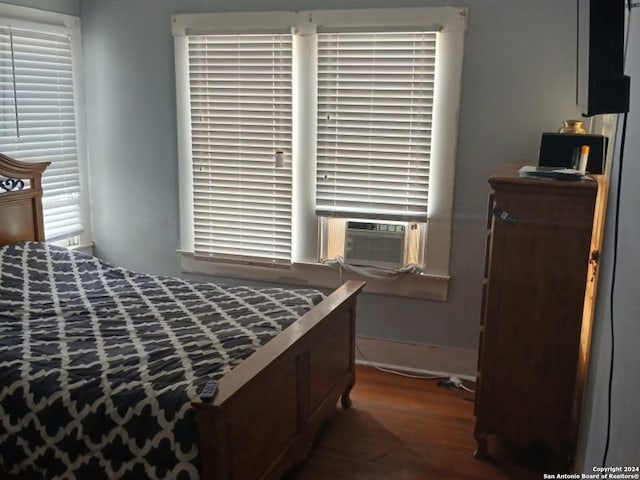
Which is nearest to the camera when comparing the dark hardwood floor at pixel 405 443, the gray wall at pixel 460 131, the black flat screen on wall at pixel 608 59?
the black flat screen on wall at pixel 608 59

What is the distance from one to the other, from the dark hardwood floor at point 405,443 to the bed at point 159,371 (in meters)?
0.14

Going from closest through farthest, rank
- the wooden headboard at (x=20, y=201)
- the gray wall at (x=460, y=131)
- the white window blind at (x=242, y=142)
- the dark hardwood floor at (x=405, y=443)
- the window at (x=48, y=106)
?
the dark hardwood floor at (x=405, y=443), the gray wall at (x=460, y=131), the wooden headboard at (x=20, y=201), the window at (x=48, y=106), the white window blind at (x=242, y=142)

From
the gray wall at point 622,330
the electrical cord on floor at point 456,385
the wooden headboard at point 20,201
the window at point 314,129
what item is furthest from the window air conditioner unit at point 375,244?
the wooden headboard at point 20,201

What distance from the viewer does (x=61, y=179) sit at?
425 cm

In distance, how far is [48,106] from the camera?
4066 mm

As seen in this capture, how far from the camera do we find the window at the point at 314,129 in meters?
3.62

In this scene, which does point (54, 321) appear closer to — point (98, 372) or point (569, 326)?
point (98, 372)

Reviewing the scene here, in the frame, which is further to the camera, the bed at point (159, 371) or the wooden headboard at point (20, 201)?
the wooden headboard at point (20, 201)

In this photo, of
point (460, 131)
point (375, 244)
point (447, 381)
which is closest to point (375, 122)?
point (460, 131)

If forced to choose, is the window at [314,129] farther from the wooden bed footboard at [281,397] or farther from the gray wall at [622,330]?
the gray wall at [622,330]

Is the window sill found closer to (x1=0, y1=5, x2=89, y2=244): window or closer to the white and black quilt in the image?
the white and black quilt

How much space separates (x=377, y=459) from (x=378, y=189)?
5.22 feet

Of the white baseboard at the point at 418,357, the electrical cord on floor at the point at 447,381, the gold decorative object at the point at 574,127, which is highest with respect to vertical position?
the gold decorative object at the point at 574,127

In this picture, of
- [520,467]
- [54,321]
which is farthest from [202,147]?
[520,467]
